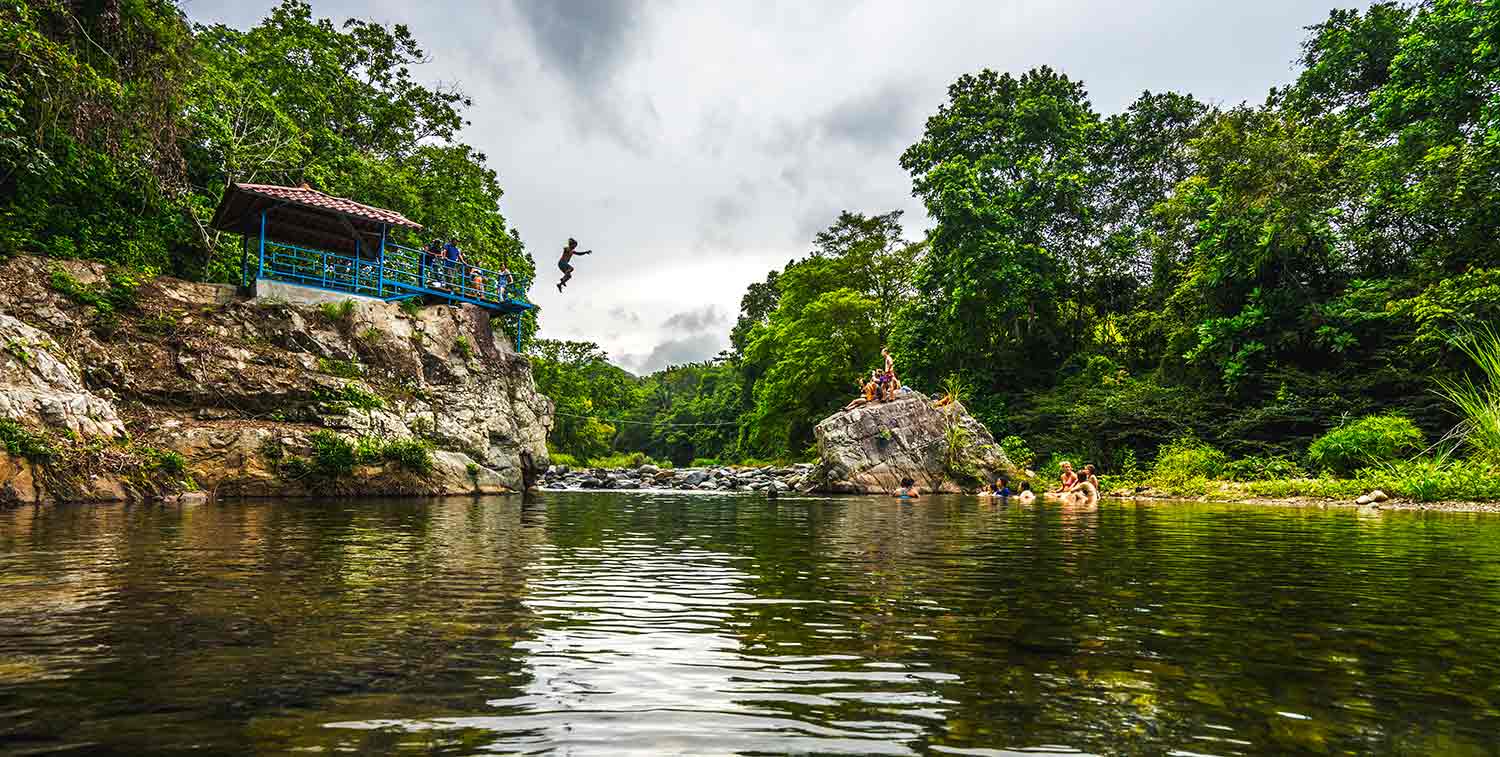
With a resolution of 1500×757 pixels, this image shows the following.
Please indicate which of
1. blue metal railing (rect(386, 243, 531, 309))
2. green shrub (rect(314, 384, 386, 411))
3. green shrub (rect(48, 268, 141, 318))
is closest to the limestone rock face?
green shrub (rect(48, 268, 141, 318))

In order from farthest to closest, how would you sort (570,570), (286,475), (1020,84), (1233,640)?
(1020,84), (286,475), (570,570), (1233,640)

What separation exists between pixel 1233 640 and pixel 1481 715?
1.19 m

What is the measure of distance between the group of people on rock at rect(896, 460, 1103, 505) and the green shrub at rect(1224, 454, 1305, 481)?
444cm

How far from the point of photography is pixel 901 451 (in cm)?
2506

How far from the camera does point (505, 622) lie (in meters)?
4.11

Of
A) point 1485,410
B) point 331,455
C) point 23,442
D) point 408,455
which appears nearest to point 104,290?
point 331,455

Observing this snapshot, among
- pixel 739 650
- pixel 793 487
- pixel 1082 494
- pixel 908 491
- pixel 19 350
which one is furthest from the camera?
pixel 793 487

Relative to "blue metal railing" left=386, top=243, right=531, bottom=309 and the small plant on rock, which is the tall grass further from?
the small plant on rock

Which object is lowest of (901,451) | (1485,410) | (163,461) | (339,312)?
(163,461)

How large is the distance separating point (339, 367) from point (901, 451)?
674 inches

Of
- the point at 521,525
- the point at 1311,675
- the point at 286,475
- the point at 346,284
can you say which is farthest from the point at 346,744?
the point at 346,284

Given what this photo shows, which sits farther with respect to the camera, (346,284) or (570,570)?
(346,284)

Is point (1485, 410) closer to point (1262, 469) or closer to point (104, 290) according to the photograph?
point (1262, 469)

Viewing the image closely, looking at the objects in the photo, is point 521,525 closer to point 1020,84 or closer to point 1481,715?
point 1481,715
